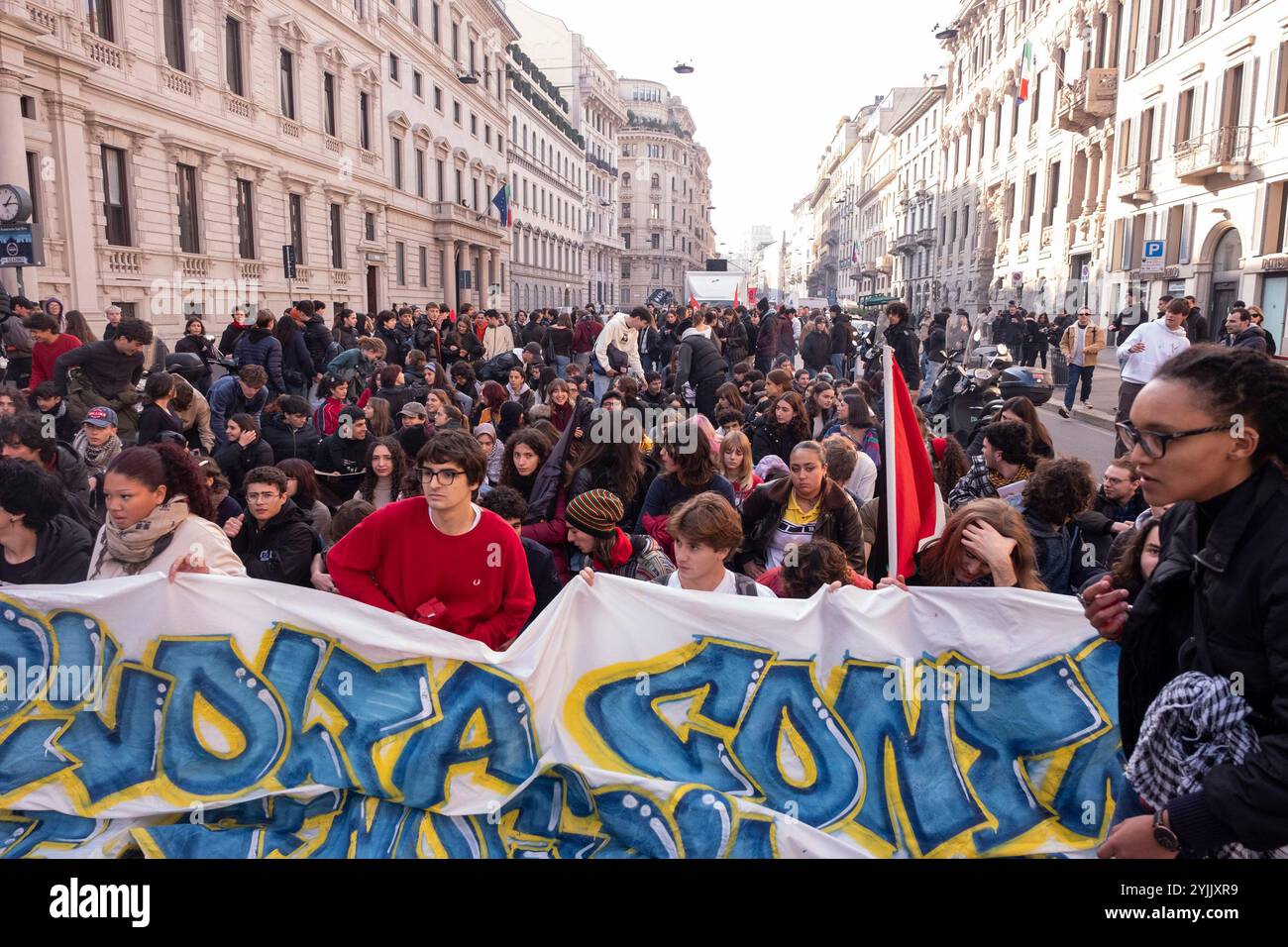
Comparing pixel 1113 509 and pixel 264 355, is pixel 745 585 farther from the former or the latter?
pixel 264 355

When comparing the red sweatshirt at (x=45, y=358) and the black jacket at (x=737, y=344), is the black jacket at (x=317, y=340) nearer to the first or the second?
the red sweatshirt at (x=45, y=358)

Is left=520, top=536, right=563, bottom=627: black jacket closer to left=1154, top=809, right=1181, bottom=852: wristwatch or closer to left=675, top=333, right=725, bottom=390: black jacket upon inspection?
left=1154, top=809, right=1181, bottom=852: wristwatch

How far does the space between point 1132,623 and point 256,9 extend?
31.0 meters

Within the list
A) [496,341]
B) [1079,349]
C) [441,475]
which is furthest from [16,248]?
[1079,349]

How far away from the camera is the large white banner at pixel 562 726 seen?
3338 millimetres

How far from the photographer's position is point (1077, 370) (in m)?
16.4

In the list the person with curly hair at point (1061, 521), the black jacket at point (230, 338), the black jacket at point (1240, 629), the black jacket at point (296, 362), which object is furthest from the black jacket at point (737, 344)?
the black jacket at point (1240, 629)

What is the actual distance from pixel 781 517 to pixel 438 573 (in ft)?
7.12

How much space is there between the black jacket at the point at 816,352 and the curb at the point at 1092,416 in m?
4.46

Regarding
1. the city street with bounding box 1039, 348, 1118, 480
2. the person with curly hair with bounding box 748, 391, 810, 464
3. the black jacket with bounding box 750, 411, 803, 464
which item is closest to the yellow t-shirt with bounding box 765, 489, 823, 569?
the person with curly hair with bounding box 748, 391, 810, 464

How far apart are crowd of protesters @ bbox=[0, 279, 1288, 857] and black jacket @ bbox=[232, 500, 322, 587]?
14 mm
